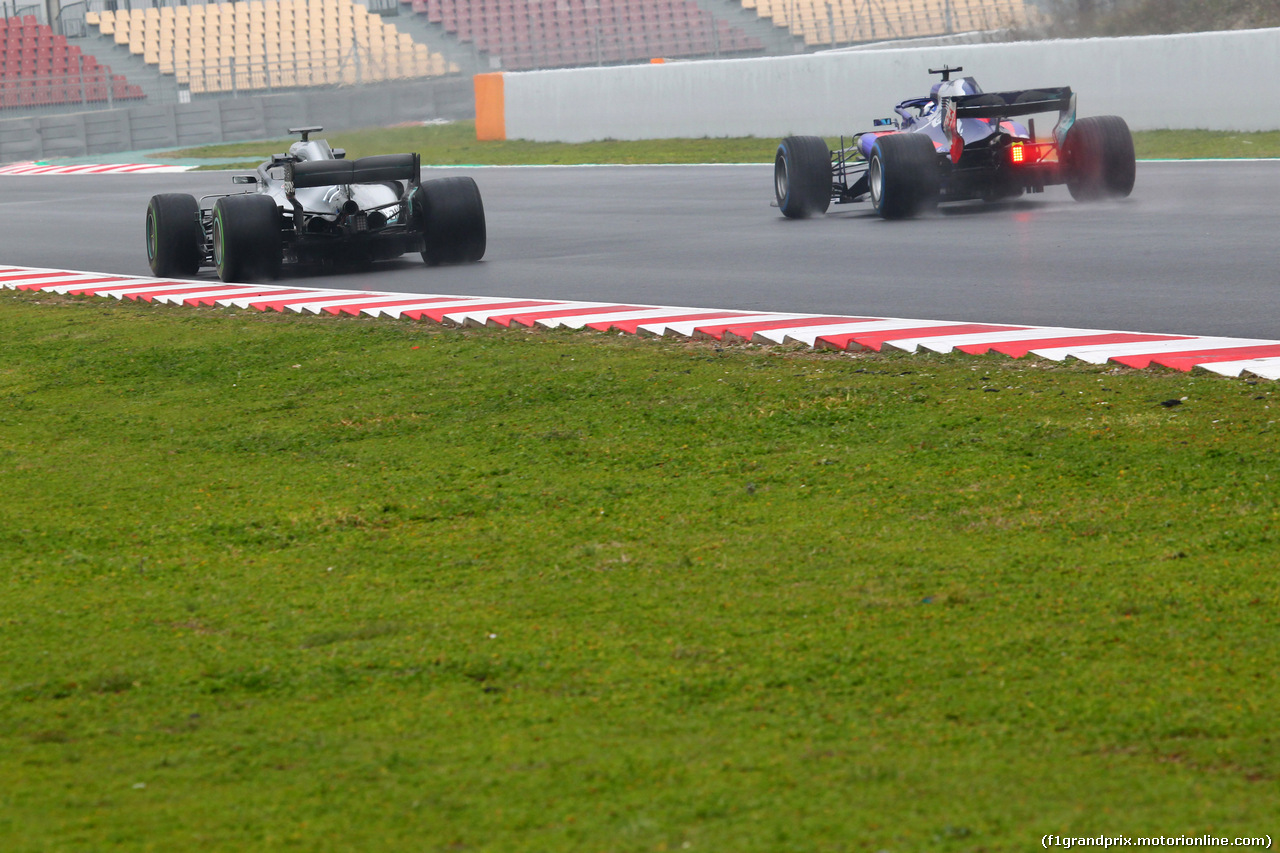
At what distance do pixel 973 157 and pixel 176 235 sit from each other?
320 inches

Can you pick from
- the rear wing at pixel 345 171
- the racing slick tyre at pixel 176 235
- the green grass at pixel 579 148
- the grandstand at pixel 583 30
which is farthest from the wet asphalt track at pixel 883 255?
the grandstand at pixel 583 30

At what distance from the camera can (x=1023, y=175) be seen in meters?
16.1

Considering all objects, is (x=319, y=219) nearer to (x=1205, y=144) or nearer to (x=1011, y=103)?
(x=1011, y=103)

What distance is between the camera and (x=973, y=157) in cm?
1608

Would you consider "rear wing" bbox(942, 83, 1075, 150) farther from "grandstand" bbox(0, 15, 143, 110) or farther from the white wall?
"grandstand" bbox(0, 15, 143, 110)

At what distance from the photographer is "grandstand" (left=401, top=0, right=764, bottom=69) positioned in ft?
141

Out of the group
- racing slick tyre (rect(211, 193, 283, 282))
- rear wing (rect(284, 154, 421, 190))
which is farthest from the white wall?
racing slick tyre (rect(211, 193, 283, 282))

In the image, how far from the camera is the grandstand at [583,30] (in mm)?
43000

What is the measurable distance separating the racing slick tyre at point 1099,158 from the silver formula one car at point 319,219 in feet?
21.3

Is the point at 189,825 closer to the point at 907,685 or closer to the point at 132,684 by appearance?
the point at 132,684

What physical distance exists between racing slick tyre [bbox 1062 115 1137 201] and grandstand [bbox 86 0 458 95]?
2639 cm

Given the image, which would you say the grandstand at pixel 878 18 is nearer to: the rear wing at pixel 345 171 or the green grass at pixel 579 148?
Answer: the green grass at pixel 579 148

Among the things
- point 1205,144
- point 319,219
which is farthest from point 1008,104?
point 1205,144

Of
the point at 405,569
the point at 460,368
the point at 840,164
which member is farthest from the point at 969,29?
the point at 405,569
